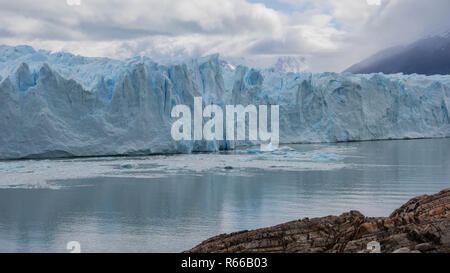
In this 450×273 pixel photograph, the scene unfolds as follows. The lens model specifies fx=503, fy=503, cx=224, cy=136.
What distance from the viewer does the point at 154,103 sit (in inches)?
734

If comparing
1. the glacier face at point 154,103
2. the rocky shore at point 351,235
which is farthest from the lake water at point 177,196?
the rocky shore at point 351,235

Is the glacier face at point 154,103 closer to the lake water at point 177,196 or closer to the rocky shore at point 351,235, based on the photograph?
the lake water at point 177,196

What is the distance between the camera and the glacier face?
54.2 ft

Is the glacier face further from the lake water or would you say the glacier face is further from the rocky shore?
the rocky shore

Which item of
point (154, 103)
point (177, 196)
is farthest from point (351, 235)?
point (154, 103)

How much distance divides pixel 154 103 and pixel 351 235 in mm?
15498

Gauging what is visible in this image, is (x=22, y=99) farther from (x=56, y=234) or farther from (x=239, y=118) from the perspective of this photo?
(x=56, y=234)

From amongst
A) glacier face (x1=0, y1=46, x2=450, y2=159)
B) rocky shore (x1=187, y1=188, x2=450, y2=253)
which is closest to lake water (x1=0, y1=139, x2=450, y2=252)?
glacier face (x1=0, y1=46, x2=450, y2=159)

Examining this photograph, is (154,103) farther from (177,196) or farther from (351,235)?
(351,235)

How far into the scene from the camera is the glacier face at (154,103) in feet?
54.2

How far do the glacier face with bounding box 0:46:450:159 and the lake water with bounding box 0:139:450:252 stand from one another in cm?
154

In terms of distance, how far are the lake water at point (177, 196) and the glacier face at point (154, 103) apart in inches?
60.6

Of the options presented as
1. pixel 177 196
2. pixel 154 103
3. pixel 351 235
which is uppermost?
pixel 154 103

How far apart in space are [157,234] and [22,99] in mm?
11924
